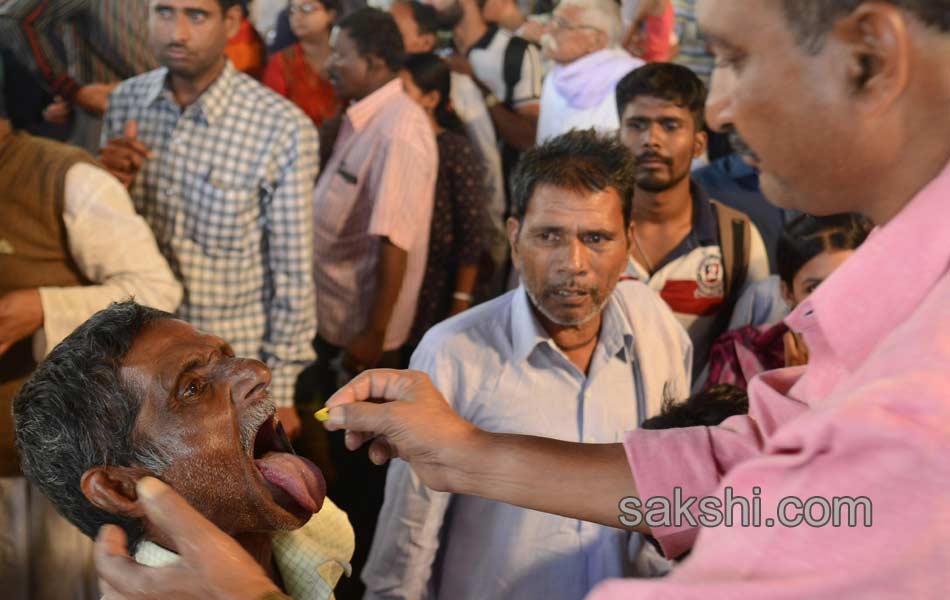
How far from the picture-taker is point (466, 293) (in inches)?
190

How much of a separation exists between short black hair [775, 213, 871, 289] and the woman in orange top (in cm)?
251

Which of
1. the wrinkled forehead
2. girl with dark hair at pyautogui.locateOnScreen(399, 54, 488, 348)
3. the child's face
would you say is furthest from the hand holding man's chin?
girl with dark hair at pyautogui.locateOnScreen(399, 54, 488, 348)

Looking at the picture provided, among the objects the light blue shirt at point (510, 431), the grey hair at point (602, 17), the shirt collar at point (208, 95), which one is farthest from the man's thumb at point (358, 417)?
the grey hair at point (602, 17)

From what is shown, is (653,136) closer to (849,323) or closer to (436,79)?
(436,79)

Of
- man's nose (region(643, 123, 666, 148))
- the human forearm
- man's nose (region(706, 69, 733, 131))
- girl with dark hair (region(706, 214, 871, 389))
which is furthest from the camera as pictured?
man's nose (region(643, 123, 666, 148))

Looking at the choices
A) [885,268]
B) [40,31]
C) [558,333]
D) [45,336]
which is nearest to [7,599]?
[45,336]

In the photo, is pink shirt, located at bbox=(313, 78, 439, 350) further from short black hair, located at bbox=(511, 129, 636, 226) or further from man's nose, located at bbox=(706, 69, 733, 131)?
man's nose, located at bbox=(706, 69, 733, 131)

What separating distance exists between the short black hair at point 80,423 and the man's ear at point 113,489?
31mm

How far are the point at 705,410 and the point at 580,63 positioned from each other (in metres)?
2.73

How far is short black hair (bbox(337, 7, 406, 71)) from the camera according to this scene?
464 cm

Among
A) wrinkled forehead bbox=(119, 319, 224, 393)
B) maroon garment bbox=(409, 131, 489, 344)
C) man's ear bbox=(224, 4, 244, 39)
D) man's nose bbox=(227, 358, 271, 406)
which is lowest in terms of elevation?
maroon garment bbox=(409, 131, 489, 344)

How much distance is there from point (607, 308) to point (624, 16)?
8.63ft

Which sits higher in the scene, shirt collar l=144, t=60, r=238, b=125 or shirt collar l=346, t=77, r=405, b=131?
shirt collar l=144, t=60, r=238, b=125

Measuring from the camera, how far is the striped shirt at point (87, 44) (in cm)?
421
